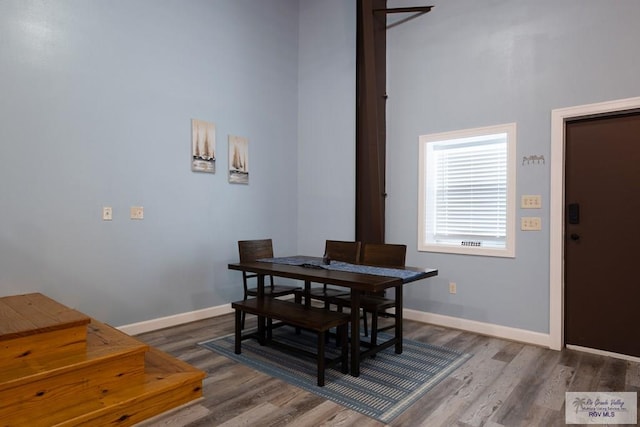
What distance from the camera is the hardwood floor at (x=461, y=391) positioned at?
7.16ft

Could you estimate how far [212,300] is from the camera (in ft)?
14.1

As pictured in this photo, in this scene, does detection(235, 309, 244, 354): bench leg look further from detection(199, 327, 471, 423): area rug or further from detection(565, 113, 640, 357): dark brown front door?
detection(565, 113, 640, 357): dark brown front door

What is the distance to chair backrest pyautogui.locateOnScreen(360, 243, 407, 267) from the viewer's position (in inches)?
134

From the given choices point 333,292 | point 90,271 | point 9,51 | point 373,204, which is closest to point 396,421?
point 333,292

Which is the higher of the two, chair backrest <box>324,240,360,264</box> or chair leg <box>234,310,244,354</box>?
chair backrest <box>324,240,360,264</box>

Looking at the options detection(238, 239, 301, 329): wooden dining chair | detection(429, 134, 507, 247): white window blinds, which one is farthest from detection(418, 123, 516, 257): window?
detection(238, 239, 301, 329): wooden dining chair

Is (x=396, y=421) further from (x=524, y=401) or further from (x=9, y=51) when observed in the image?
(x=9, y=51)

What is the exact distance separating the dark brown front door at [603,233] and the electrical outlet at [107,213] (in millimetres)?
4030

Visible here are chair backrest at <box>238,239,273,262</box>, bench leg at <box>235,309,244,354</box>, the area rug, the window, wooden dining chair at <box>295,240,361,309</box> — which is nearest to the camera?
the area rug

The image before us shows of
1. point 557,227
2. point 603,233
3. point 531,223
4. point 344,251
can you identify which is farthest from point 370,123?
point 603,233

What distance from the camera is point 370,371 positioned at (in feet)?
9.27

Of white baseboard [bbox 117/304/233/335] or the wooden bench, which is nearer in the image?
the wooden bench

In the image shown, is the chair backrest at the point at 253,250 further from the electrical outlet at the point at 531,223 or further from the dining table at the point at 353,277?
the electrical outlet at the point at 531,223

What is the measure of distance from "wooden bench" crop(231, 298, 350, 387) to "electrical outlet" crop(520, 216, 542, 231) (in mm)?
1914
